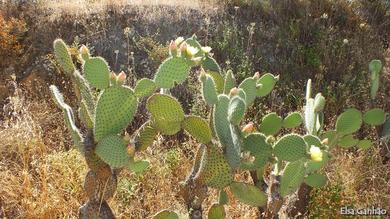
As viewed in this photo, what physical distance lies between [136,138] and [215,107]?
1.82 ft

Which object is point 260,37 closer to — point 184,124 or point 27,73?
point 27,73

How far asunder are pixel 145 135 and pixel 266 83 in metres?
1.22

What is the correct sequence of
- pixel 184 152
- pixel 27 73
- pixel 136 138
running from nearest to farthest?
pixel 136 138
pixel 184 152
pixel 27 73

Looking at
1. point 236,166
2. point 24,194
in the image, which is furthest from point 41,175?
point 236,166

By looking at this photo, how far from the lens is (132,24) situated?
277 inches

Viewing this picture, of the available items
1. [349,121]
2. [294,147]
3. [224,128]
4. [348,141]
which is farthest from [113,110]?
[348,141]

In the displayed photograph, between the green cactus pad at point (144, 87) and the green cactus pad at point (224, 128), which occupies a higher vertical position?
the green cactus pad at point (144, 87)

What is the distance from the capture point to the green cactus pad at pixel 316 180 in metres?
3.51

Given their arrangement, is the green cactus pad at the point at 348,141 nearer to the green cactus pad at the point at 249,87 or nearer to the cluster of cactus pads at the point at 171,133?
the cluster of cactus pads at the point at 171,133

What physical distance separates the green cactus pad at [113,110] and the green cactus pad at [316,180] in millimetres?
1463

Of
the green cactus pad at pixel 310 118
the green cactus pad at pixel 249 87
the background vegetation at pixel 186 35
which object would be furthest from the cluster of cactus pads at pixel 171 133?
the background vegetation at pixel 186 35

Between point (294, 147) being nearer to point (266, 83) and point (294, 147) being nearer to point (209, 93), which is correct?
point (209, 93)

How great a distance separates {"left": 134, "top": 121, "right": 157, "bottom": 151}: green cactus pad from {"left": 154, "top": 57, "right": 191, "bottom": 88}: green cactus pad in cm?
30

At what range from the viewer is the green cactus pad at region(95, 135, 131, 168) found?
2.60m
